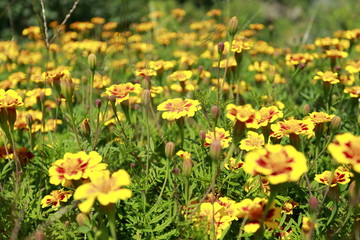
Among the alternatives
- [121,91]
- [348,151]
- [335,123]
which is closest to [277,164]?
[348,151]

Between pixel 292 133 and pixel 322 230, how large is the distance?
0.32 m

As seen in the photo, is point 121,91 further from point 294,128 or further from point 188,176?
point 294,128

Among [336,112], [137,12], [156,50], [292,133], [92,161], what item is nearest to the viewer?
[92,161]

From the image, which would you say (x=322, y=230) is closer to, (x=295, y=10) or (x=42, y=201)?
(x=42, y=201)

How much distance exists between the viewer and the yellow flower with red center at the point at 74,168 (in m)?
0.93

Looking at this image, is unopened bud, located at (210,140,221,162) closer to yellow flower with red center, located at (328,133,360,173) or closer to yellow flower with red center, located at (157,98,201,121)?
yellow flower with red center, located at (157,98,201,121)

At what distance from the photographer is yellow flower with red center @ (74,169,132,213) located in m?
0.83

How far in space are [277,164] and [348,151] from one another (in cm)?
16

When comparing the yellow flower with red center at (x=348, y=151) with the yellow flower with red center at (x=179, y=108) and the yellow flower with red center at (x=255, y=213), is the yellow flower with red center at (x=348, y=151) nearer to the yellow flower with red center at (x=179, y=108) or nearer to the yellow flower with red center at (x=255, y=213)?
the yellow flower with red center at (x=255, y=213)

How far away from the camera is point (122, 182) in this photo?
85cm

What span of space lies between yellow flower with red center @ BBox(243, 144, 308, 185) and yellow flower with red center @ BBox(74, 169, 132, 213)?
27cm

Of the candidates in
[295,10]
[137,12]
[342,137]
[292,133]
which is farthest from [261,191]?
[295,10]

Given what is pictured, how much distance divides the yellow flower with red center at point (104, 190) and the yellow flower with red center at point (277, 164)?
27 cm

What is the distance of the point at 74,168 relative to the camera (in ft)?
3.15
